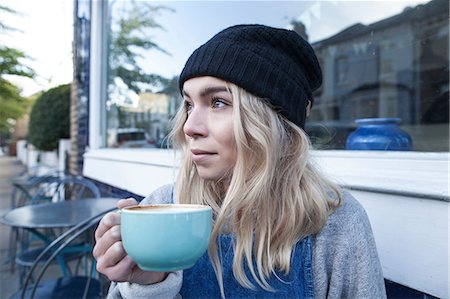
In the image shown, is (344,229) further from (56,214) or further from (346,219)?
(56,214)

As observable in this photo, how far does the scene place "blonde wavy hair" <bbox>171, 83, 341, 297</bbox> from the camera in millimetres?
793

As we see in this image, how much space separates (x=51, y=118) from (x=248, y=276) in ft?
22.1

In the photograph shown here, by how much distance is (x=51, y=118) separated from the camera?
21.9 feet

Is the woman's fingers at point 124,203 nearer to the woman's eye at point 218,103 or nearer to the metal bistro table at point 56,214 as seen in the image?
the woman's eye at point 218,103

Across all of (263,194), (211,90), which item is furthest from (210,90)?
(263,194)

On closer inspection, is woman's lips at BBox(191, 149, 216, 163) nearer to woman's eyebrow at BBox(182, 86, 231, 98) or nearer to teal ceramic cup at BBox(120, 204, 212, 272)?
woman's eyebrow at BBox(182, 86, 231, 98)

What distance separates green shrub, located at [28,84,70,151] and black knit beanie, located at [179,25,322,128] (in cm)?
584

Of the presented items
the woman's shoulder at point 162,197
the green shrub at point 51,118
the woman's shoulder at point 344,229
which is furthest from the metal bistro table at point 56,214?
the green shrub at point 51,118

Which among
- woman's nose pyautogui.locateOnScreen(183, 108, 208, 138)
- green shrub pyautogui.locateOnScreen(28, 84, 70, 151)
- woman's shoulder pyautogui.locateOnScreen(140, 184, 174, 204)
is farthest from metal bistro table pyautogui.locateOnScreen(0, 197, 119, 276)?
green shrub pyautogui.locateOnScreen(28, 84, 70, 151)

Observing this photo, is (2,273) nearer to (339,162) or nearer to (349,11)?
(339,162)

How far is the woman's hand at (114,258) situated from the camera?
629mm

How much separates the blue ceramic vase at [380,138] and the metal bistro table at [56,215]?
1.16m

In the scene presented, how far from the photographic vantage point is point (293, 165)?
0.89m

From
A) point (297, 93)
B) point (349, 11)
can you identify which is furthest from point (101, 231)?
point (349, 11)
